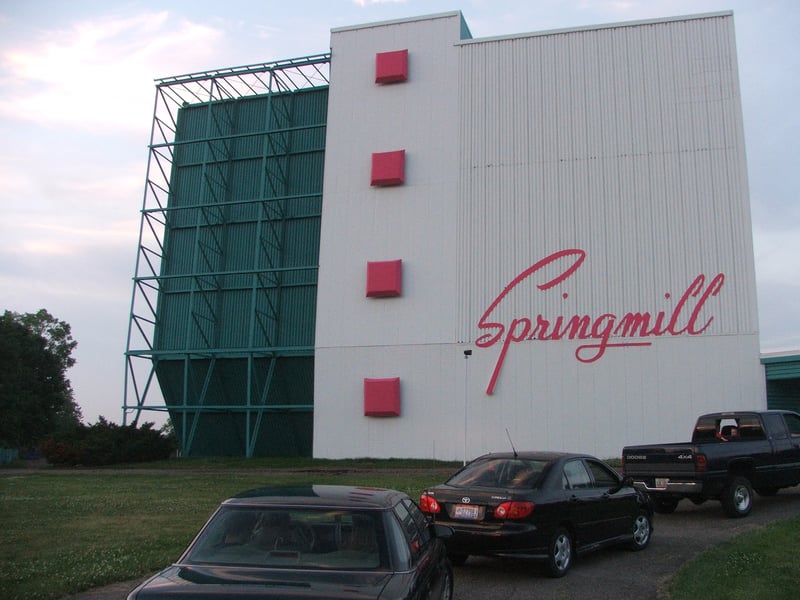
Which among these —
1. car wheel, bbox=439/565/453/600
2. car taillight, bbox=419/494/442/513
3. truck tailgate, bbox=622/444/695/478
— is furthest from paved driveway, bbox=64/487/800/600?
car wheel, bbox=439/565/453/600

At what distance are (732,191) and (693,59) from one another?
19.4 ft

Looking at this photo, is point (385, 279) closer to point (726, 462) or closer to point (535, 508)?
point (726, 462)

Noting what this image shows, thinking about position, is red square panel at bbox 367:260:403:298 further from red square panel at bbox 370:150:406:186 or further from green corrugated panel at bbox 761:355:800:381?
green corrugated panel at bbox 761:355:800:381

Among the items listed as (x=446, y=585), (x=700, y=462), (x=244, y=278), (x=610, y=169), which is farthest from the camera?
(x=244, y=278)

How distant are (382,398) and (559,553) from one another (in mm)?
22077

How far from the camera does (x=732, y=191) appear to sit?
2997 cm

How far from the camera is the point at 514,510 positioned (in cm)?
920

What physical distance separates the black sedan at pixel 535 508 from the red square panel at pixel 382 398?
2046cm

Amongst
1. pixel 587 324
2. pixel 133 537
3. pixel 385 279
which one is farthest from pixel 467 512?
pixel 385 279

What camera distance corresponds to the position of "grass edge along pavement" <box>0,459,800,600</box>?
8.70 meters

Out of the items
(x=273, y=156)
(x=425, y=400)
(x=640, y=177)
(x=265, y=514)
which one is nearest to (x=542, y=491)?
(x=265, y=514)

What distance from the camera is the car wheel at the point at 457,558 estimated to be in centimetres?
970

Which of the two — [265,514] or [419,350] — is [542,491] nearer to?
[265,514]

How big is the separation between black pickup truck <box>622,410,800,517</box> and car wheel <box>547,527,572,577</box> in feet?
15.7
